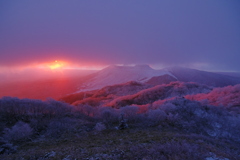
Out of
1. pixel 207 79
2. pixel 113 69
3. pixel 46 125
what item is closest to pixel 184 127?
pixel 46 125

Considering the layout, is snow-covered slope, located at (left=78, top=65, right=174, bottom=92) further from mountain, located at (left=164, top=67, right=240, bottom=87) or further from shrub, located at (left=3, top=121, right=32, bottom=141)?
shrub, located at (left=3, top=121, right=32, bottom=141)

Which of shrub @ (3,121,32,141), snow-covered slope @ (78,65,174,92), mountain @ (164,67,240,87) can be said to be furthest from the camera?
snow-covered slope @ (78,65,174,92)

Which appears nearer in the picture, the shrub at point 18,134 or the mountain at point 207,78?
the shrub at point 18,134

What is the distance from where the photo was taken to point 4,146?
784 cm

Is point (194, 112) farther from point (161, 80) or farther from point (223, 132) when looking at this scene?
point (161, 80)

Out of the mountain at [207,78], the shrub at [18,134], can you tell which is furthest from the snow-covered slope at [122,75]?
the shrub at [18,134]

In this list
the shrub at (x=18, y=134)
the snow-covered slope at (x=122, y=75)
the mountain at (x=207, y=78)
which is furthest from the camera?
the snow-covered slope at (x=122, y=75)

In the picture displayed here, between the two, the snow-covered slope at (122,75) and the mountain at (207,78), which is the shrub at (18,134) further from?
the mountain at (207,78)

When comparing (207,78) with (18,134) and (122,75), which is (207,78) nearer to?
(122,75)

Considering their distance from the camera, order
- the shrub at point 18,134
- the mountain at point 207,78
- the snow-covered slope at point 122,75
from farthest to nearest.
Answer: the snow-covered slope at point 122,75, the mountain at point 207,78, the shrub at point 18,134

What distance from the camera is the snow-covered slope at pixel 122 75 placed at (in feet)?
258

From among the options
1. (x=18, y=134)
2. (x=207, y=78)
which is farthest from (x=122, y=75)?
(x=18, y=134)

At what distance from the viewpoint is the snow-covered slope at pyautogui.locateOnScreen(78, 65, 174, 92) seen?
7858 centimetres

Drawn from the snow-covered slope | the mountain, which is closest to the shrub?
the snow-covered slope
